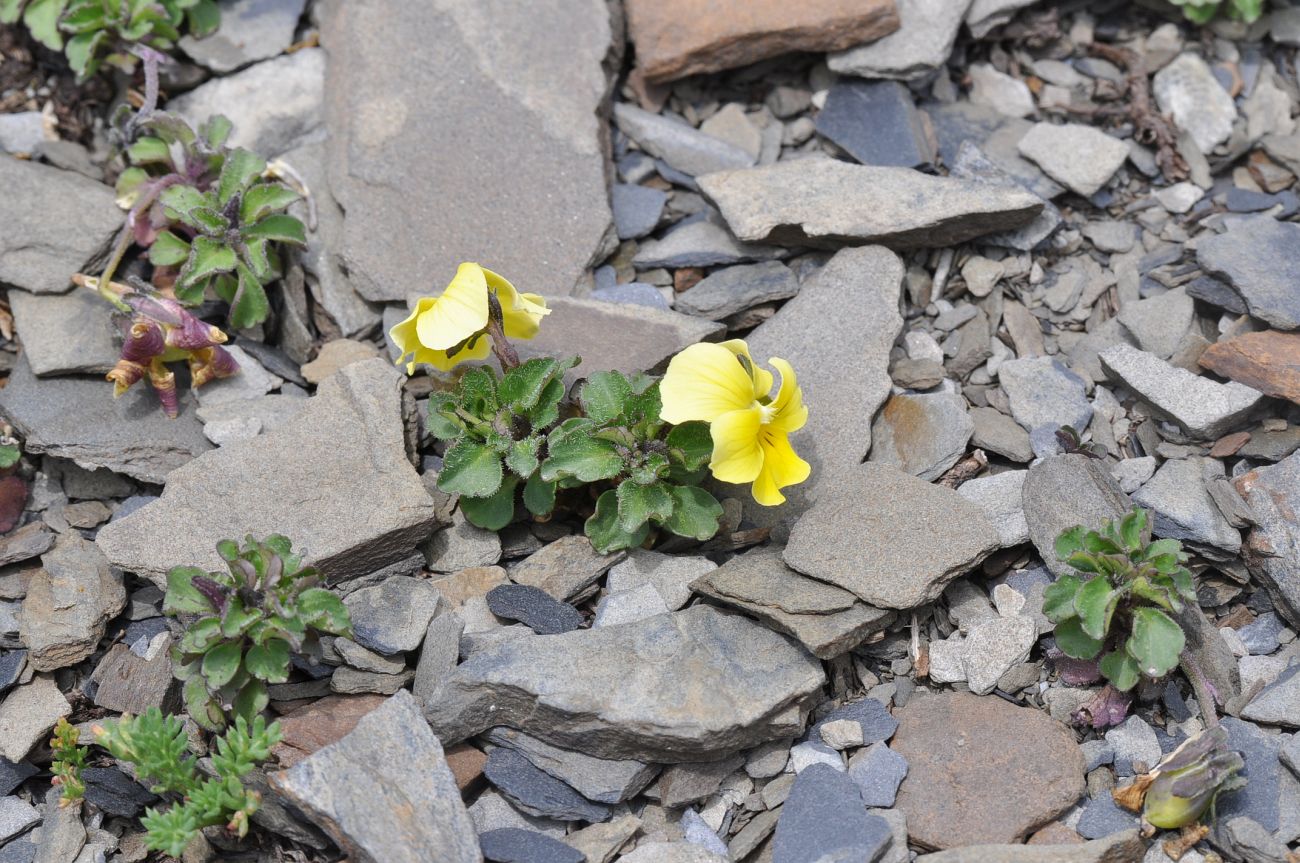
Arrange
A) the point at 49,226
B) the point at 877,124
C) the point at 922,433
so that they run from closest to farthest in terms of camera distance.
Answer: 1. the point at 922,433
2. the point at 49,226
3. the point at 877,124

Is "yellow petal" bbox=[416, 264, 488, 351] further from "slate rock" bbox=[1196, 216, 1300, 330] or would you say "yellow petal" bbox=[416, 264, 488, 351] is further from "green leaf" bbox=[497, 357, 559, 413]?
"slate rock" bbox=[1196, 216, 1300, 330]

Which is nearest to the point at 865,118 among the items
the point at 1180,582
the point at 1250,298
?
the point at 1250,298

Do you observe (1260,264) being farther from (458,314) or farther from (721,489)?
(458,314)

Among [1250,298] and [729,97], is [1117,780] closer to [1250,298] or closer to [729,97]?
[1250,298]

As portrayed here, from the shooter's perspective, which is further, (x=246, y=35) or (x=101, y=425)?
(x=246, y=35)

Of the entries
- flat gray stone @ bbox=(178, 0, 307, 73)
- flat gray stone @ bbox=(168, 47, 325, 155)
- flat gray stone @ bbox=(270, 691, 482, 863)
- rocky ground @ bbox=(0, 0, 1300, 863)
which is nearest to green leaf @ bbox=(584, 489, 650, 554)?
rocky ground @ bbox=(0, 0, 1300, 863)

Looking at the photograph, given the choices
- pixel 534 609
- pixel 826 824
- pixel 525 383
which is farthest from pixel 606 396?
pixel 826 824
